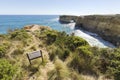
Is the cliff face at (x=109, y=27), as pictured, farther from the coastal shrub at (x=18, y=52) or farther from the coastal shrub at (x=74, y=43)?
the coastal shrub at (x=18, y=52)

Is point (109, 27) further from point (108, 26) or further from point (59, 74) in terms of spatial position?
point (59, 74)

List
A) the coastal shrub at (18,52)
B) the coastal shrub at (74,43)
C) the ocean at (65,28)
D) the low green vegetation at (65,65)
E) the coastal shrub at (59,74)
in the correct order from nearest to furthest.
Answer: the coastal shrub at (59,74) < the low green vegetation at (65,65) < the coastal shrub at (18,52) < the coastal shrub at (74,43) < the ocean at (65,28)

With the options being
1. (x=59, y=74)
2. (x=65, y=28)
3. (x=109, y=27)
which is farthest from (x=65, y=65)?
(x=109, y=27)

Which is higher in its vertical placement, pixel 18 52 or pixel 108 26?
pixel 18 52

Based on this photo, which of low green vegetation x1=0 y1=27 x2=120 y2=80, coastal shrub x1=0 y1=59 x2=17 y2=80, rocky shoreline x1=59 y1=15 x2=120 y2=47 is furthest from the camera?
rocky shoreline x1=59 y1=15 x2=120 y2=47

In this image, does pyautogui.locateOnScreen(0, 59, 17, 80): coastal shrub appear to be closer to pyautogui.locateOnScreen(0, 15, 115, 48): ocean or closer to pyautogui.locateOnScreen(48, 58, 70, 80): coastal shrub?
pyautogui.locateOnScreen(48, 58, 70, 80): coastal shrub

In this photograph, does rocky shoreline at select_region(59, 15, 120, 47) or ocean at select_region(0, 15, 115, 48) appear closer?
ocean at select_region(0, 15, 115, 48)


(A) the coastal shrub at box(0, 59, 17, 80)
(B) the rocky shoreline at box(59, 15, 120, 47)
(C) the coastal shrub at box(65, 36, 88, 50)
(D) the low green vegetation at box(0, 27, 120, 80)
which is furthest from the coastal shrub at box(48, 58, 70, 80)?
(B) the rocky shoreline at box(59, 15, 120, 47)

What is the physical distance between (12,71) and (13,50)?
411cm

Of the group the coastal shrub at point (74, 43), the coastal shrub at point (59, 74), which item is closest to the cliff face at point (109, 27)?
the coastal shrub at point (74, 43)

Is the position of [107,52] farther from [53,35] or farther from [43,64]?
[53,35]

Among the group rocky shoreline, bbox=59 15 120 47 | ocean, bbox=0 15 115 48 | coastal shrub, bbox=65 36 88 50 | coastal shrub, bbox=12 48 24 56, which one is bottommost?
ocean, bbox=0 15 115 48

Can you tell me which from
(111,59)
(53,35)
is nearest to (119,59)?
(111,59)

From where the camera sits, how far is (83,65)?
755 centimetres
